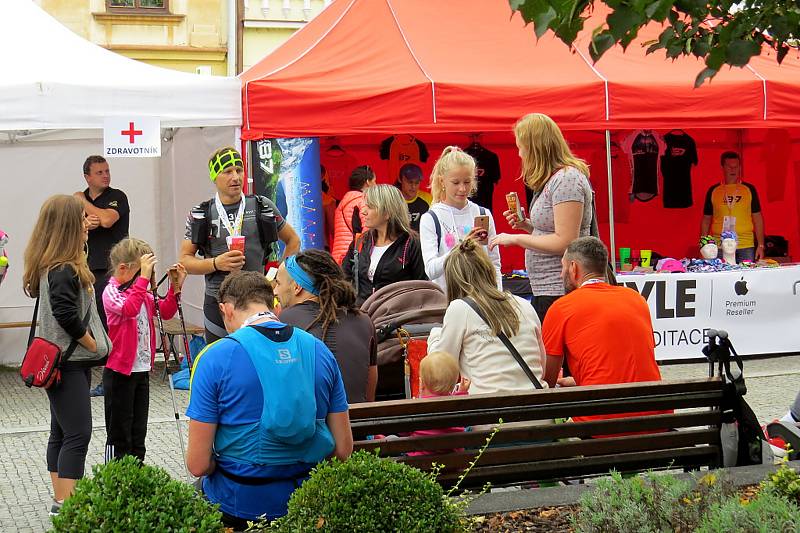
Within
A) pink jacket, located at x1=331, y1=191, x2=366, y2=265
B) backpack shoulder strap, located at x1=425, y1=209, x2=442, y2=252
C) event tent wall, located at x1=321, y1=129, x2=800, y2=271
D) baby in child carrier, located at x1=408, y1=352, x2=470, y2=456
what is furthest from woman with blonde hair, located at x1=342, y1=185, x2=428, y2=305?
event tent wall, located at x1=321, y1=129, x2=800, y2=271

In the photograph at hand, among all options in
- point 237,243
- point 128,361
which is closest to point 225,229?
point 237,243

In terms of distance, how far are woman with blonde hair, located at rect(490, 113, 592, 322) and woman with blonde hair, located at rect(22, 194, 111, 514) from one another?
2496mm

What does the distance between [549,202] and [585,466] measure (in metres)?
2.09

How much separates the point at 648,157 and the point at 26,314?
7.40 meters

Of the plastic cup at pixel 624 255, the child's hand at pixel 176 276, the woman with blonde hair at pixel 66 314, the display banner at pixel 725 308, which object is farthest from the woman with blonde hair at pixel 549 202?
the plastic cup at pixel 624 255

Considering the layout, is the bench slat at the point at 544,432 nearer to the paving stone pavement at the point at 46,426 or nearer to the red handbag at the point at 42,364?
the red handbag at the point at 42,364

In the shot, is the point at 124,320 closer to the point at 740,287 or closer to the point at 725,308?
the point at 725,308

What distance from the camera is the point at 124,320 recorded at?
634 cm

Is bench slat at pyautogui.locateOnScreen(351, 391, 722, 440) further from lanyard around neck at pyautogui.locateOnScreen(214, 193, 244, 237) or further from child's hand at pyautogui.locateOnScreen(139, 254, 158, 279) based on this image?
lanyard around neck at pyautogui.locateOnScreen(214, 193, 244, 237)

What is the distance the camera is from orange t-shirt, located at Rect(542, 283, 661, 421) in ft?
17.4

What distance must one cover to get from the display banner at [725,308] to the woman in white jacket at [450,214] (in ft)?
11.7

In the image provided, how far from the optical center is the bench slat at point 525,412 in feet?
15.2

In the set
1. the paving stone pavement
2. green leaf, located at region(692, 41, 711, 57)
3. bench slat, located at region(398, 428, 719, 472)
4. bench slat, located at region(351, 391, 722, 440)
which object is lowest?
the paving stone pavement

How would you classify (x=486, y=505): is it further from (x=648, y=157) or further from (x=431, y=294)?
(x=648, y=157)
